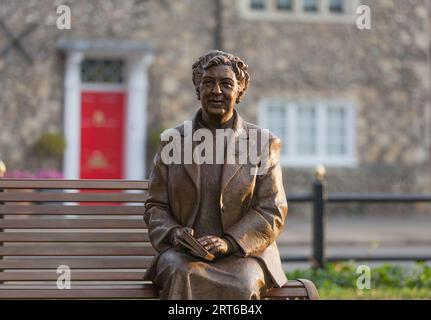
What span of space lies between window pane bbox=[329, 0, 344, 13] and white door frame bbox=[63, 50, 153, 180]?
439 centimetres

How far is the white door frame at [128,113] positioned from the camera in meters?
18.9

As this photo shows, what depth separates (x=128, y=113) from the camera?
63.4ft

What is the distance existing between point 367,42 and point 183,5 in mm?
4185

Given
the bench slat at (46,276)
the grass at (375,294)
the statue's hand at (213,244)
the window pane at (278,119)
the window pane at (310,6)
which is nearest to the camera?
the statue's hand at (213,244)

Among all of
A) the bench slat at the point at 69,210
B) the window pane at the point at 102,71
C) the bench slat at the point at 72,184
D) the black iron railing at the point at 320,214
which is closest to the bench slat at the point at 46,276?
the bench slat at the point at 69,210

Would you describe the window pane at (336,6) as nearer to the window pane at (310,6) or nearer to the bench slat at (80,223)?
the window pane at (310,6)

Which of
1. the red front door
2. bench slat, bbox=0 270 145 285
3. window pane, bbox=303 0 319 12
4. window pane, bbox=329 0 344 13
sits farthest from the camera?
window pane, bbox=329 0 344 13

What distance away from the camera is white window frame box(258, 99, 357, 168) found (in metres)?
→ 20.6

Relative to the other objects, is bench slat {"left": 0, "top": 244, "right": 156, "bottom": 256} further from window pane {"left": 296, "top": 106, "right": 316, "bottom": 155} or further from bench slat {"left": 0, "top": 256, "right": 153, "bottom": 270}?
window pane {"left": 296, "top": 106, "right": 316, "bottom": 155}

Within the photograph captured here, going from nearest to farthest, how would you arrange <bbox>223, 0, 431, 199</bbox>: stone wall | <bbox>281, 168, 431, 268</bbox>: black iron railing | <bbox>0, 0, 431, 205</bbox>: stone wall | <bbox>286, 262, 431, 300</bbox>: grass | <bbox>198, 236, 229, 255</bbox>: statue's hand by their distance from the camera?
<bbox>198, 236, 229, 255</bbox>: statue's hand < <bbox>286, 262, 431, 300</bbox>: grass < <bbox>281, 168, 431, 268</bbox>: black iron railing < <bbox>0, 0, 431, 205</bbox>: stone wall < <bbox>223, 0, 431, 199</bbox>: stone wall

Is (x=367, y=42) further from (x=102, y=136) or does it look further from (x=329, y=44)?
(x=102, y=136)

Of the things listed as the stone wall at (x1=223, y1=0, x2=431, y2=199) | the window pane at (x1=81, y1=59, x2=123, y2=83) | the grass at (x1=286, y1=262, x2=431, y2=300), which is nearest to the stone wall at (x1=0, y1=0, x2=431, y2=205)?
the stone wall at (x1=223, y1=0, x2=431, y2=199)

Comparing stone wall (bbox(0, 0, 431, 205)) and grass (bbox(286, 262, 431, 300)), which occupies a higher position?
stone wall (bbox(0, 0, 431, 205))

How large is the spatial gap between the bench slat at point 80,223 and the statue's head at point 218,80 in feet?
4.80
